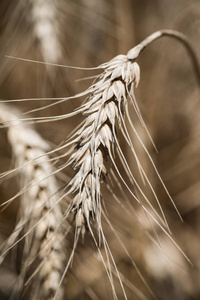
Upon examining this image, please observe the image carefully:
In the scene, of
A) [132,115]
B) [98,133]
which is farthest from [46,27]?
[98,133]

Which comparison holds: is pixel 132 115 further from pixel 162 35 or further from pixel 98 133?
pixel 98 133

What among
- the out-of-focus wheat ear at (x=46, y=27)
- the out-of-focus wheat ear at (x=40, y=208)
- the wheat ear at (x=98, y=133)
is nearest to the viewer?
the wheat ear at (x=98, y=133)

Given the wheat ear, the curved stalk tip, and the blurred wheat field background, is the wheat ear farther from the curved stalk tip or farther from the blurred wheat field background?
the blurred wheat field background

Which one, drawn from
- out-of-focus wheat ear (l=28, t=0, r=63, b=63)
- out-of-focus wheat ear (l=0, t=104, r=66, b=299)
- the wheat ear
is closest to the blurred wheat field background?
out-of-focus wheat ear (l=28, t=0, r=63, b=63)

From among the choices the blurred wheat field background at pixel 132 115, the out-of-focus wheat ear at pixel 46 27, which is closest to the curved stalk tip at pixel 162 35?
the blurred wheat field background at pixel 132 115

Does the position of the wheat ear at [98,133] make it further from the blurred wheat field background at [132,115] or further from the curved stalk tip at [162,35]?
the blurred wheat field background at [132,115]

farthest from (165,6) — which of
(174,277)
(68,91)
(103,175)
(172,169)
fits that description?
(174,277)

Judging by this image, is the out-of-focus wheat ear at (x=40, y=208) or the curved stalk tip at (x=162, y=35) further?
the out-of-focus wheat ear at (x=40, y=208)

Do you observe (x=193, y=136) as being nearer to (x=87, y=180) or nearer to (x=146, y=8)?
(x=146, y=8)
